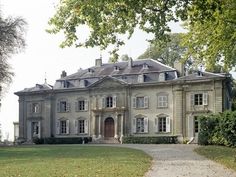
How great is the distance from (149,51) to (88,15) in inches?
1847

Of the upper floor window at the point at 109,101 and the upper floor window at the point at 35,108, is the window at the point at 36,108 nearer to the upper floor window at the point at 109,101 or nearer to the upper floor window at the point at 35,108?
the upper floor window at the point at 35,108

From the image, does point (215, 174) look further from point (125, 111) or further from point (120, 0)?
point (125, 111)

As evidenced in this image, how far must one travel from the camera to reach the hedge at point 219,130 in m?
28.1

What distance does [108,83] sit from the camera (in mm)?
46375

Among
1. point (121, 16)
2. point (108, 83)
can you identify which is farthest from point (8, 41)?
point (121, 16)

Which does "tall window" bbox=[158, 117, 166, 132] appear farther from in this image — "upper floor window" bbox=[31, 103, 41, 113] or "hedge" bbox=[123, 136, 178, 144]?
"upper floor window" bbox=[31, 103, 41, 113]

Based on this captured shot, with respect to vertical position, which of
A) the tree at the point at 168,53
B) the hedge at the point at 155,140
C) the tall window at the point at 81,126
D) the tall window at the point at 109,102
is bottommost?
the hedge at the point at 155,140

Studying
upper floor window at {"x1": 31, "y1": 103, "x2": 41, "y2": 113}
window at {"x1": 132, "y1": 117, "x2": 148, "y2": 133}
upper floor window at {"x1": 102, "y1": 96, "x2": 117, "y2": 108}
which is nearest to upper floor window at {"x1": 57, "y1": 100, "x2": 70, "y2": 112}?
upper floor window at {"x1": 31, "y1": 103, "x2": 41, "y2": 113}

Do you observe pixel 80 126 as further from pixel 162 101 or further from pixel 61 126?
pixel 162 101

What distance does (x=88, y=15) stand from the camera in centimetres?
961

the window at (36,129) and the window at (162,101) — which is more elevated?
the window at (162,101)

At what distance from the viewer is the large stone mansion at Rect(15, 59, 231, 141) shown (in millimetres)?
42344

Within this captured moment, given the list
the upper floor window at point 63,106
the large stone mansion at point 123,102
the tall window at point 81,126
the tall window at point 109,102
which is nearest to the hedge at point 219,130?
the large stone mansion at point 123,102

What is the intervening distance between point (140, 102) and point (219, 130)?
15.7 metres
